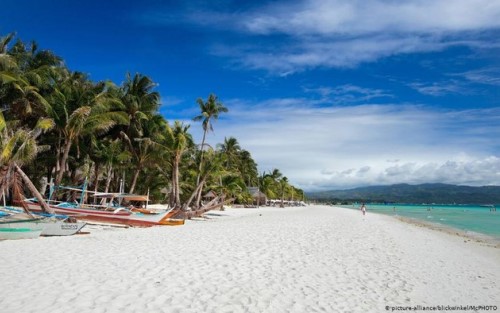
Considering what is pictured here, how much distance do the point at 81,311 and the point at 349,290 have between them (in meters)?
4.17

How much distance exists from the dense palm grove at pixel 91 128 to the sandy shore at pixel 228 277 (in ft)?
22.5

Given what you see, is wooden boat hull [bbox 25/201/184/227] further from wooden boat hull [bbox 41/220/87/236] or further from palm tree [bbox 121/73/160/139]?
palm tree [bbox 121/73/160/139]

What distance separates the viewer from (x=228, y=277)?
648cm

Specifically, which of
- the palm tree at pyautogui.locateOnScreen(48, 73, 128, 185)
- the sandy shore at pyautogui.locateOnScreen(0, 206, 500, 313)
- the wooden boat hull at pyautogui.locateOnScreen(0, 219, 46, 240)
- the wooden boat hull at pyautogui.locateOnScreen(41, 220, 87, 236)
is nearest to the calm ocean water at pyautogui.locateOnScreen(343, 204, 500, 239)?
the sandy shore at pyautogui.locateOnScreen(0, 206, 500, 313)

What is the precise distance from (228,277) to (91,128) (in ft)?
53.0

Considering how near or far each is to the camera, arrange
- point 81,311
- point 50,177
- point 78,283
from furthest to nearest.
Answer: point 50,177 < point 78,283 < point 81,311

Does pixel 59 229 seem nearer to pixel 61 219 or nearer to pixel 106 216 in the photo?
pixel 61 219

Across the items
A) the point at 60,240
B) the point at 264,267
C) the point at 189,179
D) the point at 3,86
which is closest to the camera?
the point at 264,267

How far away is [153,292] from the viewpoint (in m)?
5.39

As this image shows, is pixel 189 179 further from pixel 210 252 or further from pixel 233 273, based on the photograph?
pixel 233 273

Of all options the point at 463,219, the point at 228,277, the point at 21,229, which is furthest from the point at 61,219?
the point at 463,219

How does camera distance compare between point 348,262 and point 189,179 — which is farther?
point 189,179

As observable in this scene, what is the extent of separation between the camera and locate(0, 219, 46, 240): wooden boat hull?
400 inches

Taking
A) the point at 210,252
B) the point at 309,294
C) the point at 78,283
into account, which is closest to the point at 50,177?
the point at 210,252
